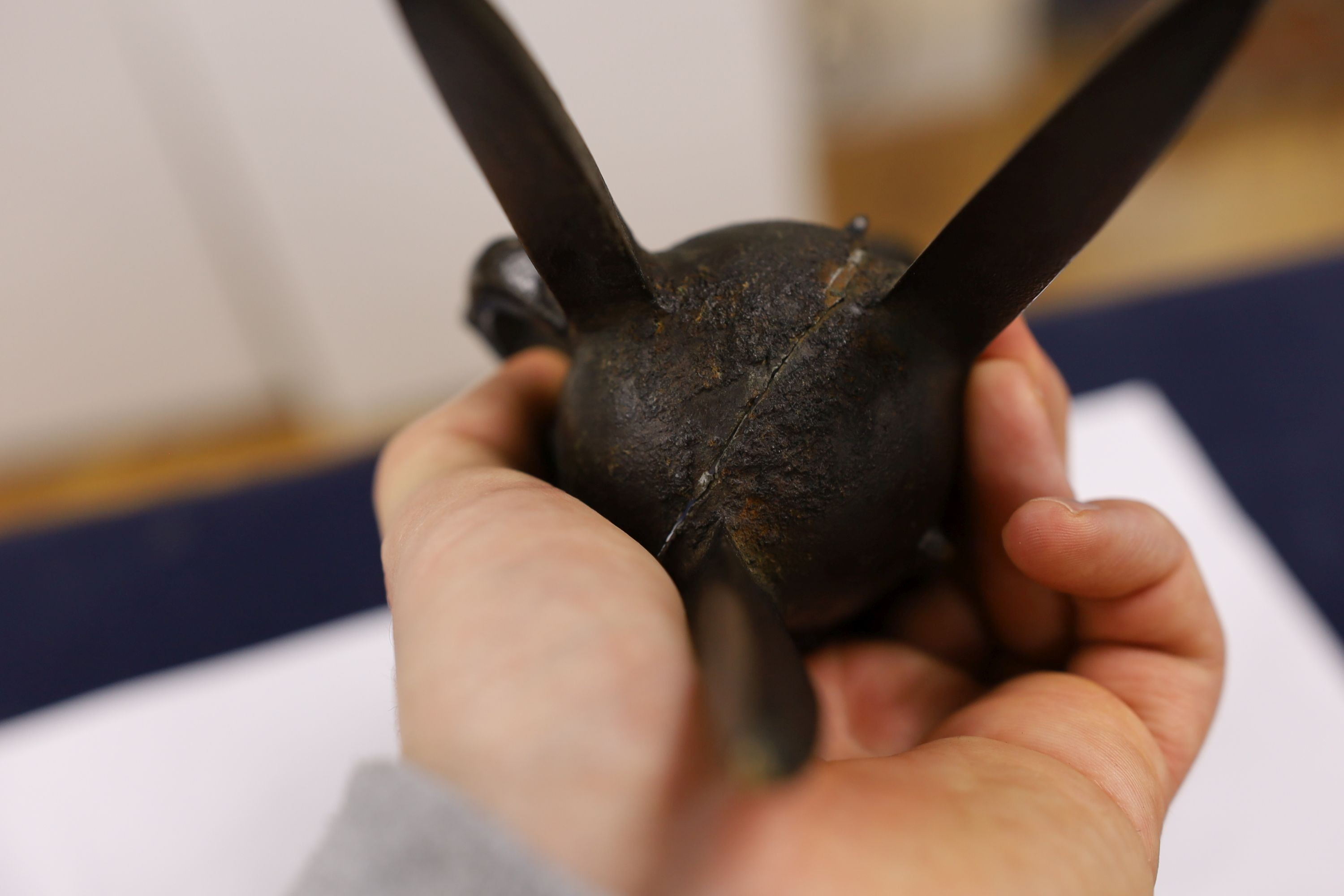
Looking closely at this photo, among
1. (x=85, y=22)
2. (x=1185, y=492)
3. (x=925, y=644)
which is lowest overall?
(x=1185, y=492)

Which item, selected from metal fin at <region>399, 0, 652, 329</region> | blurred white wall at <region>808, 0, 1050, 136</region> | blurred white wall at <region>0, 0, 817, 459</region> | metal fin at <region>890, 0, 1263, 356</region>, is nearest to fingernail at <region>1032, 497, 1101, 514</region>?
metal fin at <region>890, 0, 1263, 356</region>

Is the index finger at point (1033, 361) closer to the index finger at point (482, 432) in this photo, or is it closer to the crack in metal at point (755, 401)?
the crack in metal at point (755, 401)

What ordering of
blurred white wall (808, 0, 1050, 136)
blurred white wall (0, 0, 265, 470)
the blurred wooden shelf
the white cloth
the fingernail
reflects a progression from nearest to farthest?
the fingernail → the white cloth → blurred white wall (0, 0, 265, 470) → the blurred wooden shelf → blurred white wall (808, 0, 1050, 136)

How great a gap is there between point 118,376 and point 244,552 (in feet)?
3.34

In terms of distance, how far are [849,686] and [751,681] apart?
37 centimetres

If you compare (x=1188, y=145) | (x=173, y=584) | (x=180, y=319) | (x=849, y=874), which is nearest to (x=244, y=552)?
(x=173, y=584)

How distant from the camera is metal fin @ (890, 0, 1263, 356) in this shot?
1.10 feet

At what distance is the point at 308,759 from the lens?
831 mm

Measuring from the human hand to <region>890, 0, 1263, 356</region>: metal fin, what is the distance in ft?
0.39

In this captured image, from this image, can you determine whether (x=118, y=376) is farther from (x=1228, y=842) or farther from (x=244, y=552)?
(x=1228, y=842)

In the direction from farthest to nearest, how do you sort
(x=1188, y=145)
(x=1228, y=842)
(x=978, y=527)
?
1. (x=1188, y=145)
2. (x=1228, y=842)
3. (x=978, y=527)

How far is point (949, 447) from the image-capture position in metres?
0.50

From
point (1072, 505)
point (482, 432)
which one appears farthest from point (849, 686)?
point (482, 432)

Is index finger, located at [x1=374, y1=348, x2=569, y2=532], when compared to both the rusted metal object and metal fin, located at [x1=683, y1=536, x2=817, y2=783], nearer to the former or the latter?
the rusted metal object
